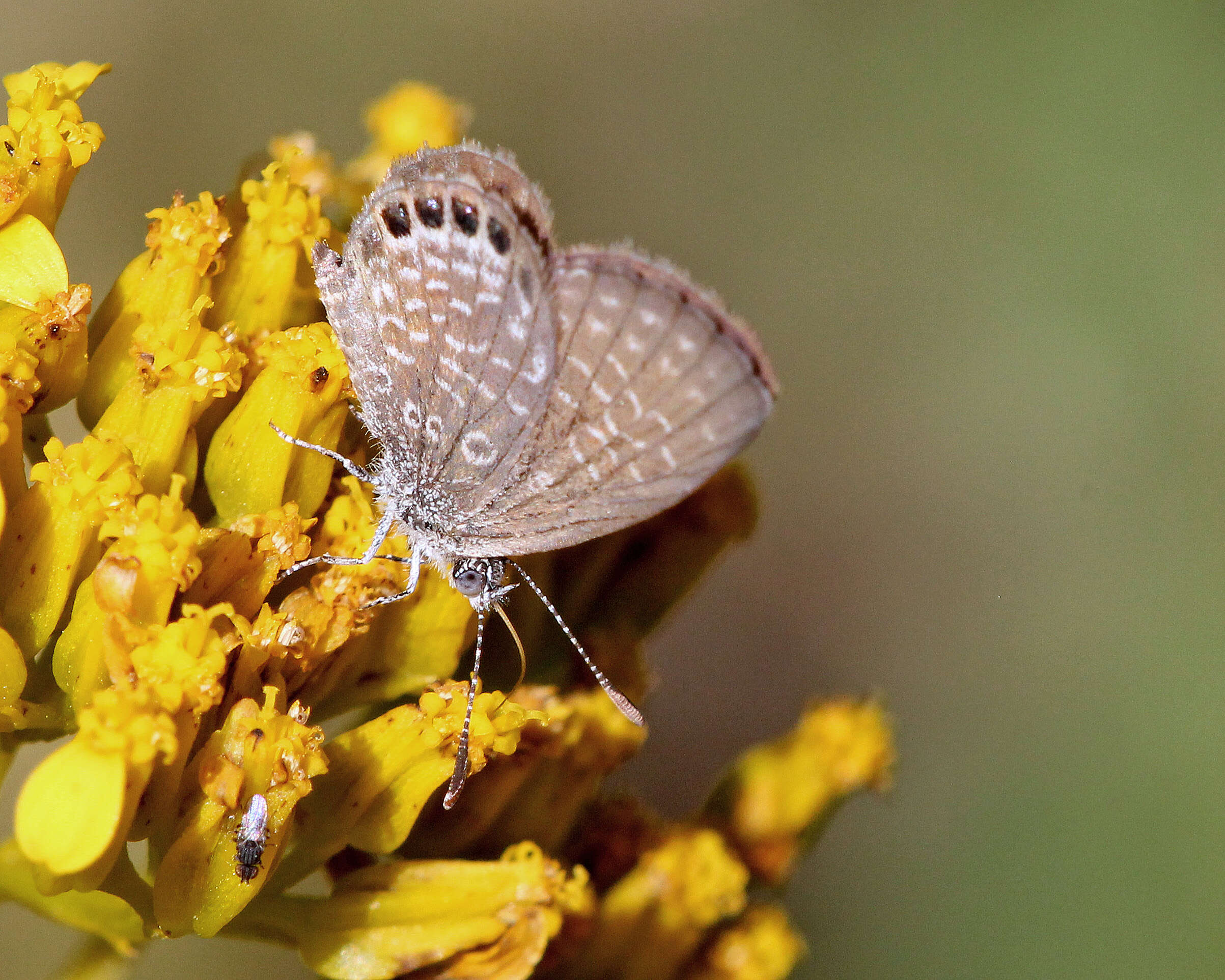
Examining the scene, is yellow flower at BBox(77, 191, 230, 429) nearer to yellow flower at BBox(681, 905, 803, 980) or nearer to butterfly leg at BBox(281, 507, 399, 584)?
butterfly leg at BBox(281, 507, 399, 584)

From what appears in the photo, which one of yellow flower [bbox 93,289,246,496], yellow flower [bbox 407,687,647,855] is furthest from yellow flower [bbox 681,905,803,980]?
yellow flower [bbox 93,289,246,496]

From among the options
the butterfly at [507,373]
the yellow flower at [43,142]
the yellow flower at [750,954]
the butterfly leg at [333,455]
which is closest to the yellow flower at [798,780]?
the yellow flower at [750,954]

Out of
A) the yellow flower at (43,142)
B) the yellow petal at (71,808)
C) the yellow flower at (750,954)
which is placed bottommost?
the yellow flower at (750,954)

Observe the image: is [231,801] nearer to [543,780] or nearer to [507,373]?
[543,780]

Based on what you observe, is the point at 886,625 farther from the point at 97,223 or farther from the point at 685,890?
the point at 97,223

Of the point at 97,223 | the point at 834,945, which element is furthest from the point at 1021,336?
the point at 97,223

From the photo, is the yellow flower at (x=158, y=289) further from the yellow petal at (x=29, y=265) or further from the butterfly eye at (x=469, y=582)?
the butterfly eye at (x=469, y=582)
